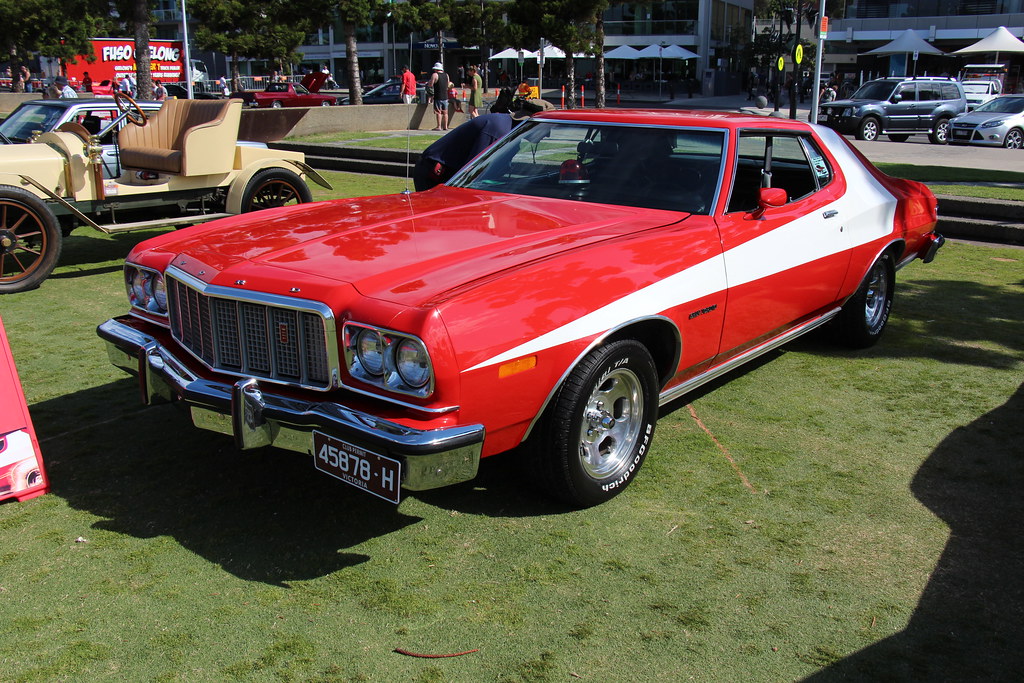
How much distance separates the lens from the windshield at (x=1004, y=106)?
72.5ft

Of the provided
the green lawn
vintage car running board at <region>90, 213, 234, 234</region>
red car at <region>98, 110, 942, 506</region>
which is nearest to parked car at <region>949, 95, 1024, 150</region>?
red car at <region>98, 110, 942, 506</region>

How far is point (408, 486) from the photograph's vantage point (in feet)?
9.96

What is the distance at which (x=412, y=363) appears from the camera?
10.1 feet

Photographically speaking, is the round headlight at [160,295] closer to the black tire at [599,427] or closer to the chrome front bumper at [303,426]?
the chrome front bumper at [303,426]

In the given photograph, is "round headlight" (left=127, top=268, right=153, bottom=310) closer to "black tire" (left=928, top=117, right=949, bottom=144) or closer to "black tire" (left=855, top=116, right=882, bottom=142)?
"black tire" (left=855, top=116, right=882, bottom=142)

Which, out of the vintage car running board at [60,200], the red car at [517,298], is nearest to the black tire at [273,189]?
the vintage car running board at [60,200]

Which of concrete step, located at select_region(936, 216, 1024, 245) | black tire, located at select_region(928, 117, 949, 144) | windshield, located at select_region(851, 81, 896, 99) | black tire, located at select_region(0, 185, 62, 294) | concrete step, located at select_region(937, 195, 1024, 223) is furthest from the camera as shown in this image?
windshield, located at select_region(851, 81, 896, 99)

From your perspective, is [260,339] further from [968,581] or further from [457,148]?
[457,148]

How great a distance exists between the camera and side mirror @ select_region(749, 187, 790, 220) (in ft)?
14.5

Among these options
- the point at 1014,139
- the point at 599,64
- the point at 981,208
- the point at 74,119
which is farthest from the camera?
the point at 599,64

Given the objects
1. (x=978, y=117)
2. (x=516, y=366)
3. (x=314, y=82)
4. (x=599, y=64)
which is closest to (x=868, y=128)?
(x=978, y=117)

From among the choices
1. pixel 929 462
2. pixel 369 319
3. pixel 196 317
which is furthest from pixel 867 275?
pixel 196 317

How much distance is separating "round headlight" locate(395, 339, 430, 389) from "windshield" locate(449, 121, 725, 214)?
1864mm

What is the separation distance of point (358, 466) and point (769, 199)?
2.53 m
